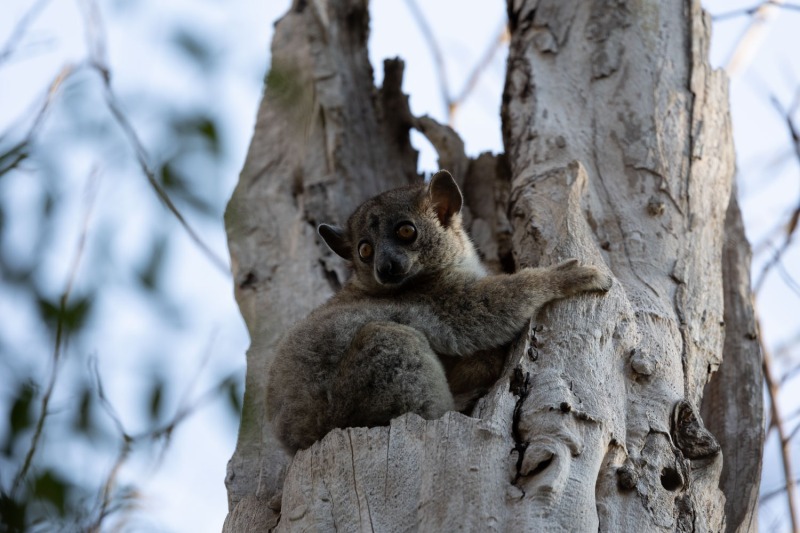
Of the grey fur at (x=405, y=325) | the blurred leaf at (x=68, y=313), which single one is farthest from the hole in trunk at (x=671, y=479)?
the blurred leaf at (x=68, y=313)

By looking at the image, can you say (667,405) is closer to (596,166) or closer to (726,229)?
(596,166)

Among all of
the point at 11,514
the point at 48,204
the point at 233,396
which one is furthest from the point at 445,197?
the point at 11,514

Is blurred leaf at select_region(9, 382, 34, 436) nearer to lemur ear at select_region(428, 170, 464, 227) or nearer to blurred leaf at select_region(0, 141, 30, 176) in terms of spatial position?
blurred leaf at select_region(0, 141, 30, 176)

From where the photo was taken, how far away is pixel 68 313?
8.11ft

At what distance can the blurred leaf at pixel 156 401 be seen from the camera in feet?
8.52

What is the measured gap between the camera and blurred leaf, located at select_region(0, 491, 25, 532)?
2.04 m

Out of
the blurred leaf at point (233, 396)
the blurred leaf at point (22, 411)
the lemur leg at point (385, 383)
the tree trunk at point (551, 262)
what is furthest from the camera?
the lemur leg at point (385, 383)

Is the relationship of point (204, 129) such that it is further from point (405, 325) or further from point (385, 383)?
point (405, 325)

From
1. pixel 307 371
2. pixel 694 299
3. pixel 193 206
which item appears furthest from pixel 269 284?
pixel 193 206

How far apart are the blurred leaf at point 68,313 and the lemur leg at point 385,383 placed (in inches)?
79.9

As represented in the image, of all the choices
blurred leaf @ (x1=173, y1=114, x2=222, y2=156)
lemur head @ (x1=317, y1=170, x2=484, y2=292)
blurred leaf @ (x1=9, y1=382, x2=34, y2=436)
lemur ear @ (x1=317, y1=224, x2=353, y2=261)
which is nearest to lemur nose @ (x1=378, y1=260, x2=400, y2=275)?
lemur head @ (x1=317, y1=170, x2=484, y2=292)

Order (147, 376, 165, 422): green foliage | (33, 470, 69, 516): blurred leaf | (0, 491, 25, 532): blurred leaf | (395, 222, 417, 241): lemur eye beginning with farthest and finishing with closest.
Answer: (395, 222, 417, 241): lemur eye → (147, 376, 165, 422): green foliage → (33, 470, 69, 516): blurred leaf → (0, 491, 25, 532): blurred leaf

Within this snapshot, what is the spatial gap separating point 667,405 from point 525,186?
1.81 m

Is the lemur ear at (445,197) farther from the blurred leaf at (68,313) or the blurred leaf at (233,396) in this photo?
the blurred leaf at (68,313)
